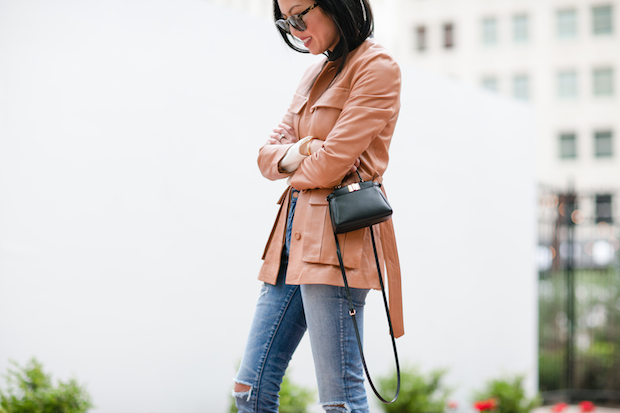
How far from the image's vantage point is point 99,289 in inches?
124

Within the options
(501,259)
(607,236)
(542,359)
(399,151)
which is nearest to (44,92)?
(399,151)

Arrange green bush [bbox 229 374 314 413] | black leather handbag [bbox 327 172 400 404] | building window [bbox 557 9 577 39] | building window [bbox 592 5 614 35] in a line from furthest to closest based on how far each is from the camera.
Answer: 1. building window [bbox 557 9 577 39]
2. building window [bbox 592 5 614 35]
3. green bush [bbox 229 374 314 413]
4. black leather handbag [bbox 327 172 400 404]

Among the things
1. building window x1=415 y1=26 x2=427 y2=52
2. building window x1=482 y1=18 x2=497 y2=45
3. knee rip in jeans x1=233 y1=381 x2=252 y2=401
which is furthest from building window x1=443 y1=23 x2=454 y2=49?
knee rip in jeans x1=233 y1=381 x2=252 y2=401

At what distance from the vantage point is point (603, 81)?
1000 inches

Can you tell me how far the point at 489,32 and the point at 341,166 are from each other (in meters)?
27.6

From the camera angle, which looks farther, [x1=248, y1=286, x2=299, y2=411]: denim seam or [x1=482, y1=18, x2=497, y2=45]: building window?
[x1=482, y1=18, x2=497, y2=45]: building window

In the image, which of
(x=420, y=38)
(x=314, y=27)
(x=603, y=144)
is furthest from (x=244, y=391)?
(x=420, y=38)

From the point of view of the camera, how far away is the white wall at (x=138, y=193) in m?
2.96

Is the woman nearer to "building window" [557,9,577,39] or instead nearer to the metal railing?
the metal railing

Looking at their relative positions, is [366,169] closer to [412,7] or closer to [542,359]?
[542,359]

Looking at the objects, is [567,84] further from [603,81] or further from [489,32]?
[489,32]

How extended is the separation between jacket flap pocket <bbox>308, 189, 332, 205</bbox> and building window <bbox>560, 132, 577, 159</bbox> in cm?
2659

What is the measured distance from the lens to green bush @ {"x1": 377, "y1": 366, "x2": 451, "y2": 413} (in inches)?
178

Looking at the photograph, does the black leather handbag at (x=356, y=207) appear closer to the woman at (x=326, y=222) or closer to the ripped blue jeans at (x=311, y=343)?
the woman at (x=326, y=222)
